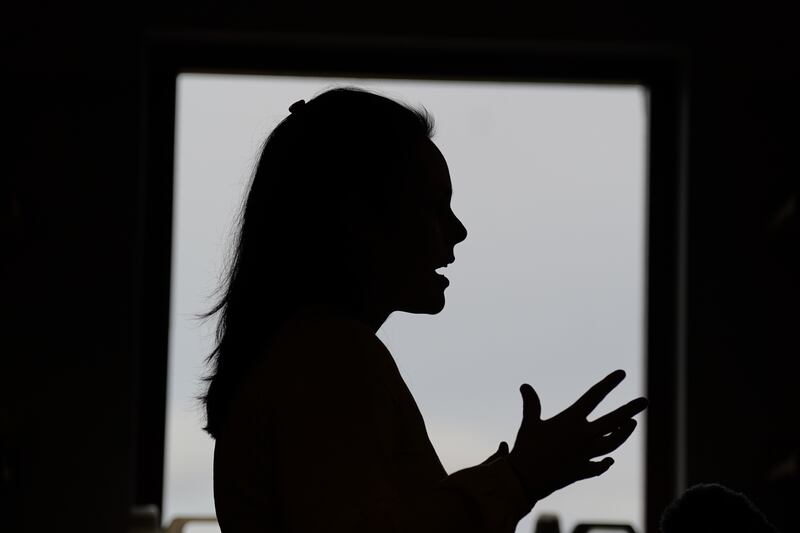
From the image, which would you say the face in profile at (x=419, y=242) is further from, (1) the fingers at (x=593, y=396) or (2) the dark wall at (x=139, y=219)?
(2) the dark wall at (x=139, y=219)

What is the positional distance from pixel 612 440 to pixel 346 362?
0.17 meters

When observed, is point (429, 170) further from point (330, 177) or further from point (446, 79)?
point (446, 79)

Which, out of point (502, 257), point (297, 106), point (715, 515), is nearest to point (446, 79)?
point (502, 257)

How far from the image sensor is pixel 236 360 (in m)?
0.72

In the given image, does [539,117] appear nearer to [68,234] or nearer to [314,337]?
[68,234]

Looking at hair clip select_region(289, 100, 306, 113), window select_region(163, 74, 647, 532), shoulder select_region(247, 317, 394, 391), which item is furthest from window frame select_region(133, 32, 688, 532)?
shoulder select_region(247, 317, 394, 391)

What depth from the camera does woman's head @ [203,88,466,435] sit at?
0.67 m

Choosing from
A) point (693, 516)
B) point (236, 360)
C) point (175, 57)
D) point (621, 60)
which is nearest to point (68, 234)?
point (175, 57)

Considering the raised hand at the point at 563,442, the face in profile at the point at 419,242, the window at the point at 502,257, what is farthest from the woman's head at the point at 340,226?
the window at the point at 502,257

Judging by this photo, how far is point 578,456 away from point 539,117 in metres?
2.02

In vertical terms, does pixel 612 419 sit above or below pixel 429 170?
below

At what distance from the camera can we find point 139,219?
2408mm

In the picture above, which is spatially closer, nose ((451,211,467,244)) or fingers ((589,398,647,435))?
fingers ((589,398,647,435))

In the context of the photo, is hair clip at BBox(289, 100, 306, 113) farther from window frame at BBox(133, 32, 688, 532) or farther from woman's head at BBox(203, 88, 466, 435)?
window frame at BBox(133, 32, 688, 532)
